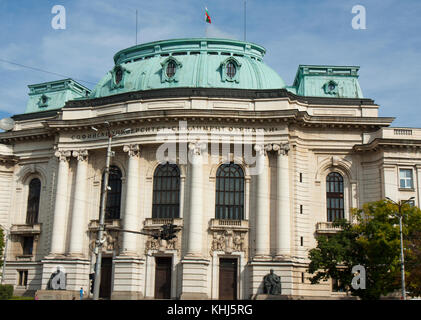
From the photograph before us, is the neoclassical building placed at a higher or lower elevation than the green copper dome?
lower

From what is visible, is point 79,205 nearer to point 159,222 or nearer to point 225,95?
point 159,222

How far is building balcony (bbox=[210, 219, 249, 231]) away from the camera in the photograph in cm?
4762

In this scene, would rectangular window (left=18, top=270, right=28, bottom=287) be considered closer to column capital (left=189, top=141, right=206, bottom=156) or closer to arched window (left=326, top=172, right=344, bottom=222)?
column capital (left=189, top=141, right=206, bottom=156)

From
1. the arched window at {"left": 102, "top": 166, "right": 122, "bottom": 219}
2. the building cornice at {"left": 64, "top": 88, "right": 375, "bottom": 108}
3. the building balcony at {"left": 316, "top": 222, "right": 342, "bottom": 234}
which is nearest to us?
the building balcony at {"left": 316, "top": 222, "right": 342, "bottom": 234}

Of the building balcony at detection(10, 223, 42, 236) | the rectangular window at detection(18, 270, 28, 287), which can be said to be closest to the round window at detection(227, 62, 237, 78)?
the building balcony at detection(10, 223, 42, 236)

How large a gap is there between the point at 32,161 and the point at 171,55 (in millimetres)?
19255

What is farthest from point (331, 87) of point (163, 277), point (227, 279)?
point (163, 277)

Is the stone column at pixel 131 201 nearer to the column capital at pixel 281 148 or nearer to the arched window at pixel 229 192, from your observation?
the arched window at pixel 229 192

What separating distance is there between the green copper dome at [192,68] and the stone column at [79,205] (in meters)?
8.03

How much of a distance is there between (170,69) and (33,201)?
20.9 metres

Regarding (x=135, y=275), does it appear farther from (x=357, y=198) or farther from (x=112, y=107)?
(x=357, y=198)

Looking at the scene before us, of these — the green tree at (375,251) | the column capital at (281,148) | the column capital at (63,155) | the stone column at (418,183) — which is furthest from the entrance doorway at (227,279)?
the column capital at (63,155)

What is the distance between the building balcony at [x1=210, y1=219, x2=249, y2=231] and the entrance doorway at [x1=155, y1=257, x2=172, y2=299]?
524 cm

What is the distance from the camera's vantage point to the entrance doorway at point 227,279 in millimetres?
47125
